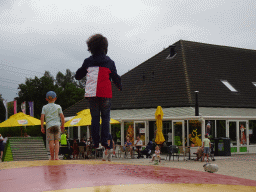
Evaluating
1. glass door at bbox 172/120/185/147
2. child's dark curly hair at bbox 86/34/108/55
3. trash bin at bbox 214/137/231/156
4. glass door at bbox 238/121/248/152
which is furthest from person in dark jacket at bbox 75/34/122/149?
glass door at bbox 238/121/248/152

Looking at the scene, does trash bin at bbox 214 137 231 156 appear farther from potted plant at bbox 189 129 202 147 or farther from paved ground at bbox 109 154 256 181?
paved ground at bbox 109 154 256 181

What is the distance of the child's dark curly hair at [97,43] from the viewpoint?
12.9 ft

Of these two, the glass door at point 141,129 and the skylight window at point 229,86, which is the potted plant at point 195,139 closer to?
A: the glass door at point 141,129

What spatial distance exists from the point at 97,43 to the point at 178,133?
22425 mm

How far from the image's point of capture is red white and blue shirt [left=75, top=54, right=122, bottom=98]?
3785 millimetres

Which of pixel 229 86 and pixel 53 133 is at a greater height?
pixel 229 86

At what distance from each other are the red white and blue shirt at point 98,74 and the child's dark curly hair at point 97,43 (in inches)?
2.4

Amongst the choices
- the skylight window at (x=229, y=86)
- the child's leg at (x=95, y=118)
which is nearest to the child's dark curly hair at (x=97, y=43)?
the child's leg at (x=95, y=118)

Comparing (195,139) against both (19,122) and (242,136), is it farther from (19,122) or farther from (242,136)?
(19,122)

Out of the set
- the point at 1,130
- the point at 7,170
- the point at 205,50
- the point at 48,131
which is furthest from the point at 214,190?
the point at 1,130

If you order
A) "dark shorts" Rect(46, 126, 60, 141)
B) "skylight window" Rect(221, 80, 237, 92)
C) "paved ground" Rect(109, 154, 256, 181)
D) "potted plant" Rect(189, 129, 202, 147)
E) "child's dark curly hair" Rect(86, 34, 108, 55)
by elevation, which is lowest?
"paved ground" Rect(109, 154, 256, 181)

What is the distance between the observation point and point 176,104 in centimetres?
2744

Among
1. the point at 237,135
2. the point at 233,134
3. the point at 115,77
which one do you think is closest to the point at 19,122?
the point at 233,134

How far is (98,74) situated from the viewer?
3.84m
